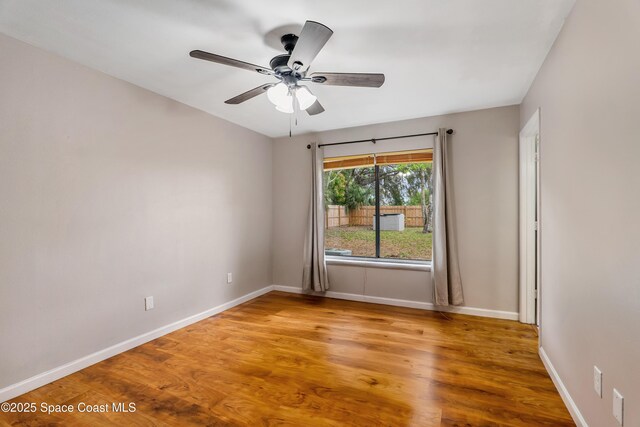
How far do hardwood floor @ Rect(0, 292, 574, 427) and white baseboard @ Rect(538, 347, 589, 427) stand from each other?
1.8 inches

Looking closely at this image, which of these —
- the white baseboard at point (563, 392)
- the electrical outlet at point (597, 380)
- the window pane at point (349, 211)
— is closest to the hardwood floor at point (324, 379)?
the white baseboard at point (563, 392)

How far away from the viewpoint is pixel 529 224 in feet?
10.5

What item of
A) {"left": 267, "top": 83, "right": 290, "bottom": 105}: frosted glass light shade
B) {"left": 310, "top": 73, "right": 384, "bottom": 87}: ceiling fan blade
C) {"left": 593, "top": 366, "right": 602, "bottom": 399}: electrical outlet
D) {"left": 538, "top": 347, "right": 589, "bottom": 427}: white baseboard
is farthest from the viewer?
{"left": 267, "top": 83, "right": 290, "bottom": 105}: frosted glass light shade

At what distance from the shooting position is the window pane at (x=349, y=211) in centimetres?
427

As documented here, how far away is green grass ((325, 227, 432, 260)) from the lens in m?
3.97

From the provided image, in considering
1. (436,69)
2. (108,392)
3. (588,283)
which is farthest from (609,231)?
(108,392)

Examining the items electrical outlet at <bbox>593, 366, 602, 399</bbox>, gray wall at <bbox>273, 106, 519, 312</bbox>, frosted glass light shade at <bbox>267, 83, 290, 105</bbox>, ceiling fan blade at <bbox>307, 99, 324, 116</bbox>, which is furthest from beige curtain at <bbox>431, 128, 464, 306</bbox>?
frosted glass light shade at <bbox>267, 83, 290, 105</bbox>

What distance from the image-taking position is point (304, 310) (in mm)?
3793

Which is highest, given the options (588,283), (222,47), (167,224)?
(222,47)

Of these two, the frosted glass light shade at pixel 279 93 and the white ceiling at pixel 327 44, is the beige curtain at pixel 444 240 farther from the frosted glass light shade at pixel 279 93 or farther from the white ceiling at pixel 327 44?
the frosted glass light shade at pixel 279 93

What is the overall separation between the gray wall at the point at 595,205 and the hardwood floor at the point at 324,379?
447 millimetres

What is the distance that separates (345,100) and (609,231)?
2483mm

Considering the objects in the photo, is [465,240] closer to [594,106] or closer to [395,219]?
[395,219]

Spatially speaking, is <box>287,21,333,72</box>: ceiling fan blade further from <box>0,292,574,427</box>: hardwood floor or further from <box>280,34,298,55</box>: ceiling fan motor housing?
<box>0,292,574,427</box>: hardwood floor
